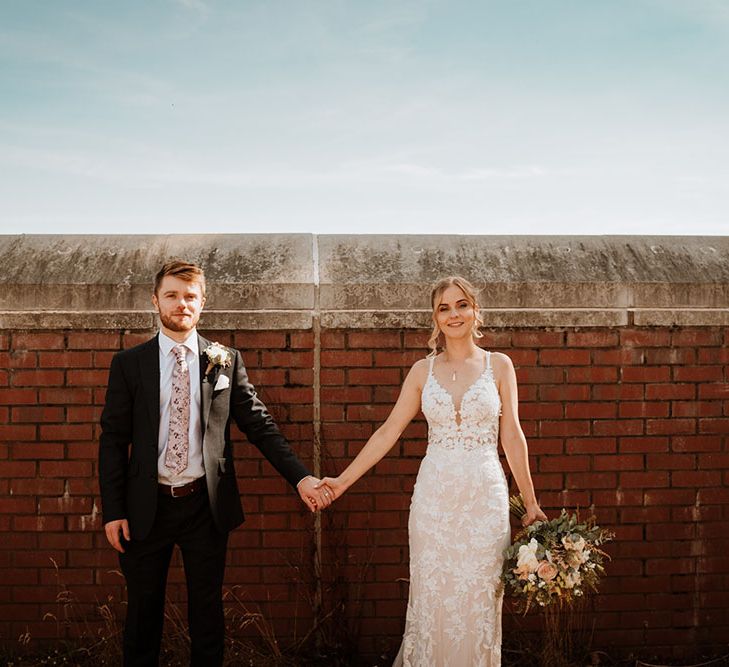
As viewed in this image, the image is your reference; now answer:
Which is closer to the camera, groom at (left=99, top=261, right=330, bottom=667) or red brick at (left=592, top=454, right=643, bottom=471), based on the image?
groom at (left=99, top=261, right=330, bottom=667)

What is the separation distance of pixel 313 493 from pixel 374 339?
1.02 m

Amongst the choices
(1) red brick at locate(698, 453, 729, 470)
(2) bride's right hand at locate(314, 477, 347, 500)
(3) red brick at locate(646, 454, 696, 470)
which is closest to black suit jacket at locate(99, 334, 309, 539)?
(2) bride's right hand at locate(314, 477, 347, 500)

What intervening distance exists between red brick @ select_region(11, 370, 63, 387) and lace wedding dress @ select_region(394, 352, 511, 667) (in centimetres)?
218

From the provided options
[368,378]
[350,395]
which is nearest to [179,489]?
[350,395]

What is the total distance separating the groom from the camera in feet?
11.1

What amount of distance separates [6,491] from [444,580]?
257 centimetres

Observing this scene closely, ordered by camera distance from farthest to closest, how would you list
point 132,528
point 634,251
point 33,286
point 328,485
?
1. point 634,251
2. point 33,286
3. point 328,485
4. point 132,528

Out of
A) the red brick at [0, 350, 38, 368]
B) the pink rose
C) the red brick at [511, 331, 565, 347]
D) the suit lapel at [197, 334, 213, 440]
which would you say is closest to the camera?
the pink rose

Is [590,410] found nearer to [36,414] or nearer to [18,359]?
[36,414]

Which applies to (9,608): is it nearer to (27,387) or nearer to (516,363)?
(27,387)

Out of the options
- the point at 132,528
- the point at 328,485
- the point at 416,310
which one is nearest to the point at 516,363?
the point at 416,310

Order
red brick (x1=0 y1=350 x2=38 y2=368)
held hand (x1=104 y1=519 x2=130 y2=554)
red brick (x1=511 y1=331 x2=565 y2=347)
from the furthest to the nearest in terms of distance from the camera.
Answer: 1. red brick (x1=511 y1=331 x2=565 y2=347)
2. red brick (x1=0 y1=350 x2=38 y2=368)
3. held hand (x1=104 y1=519 x2=130 y2=554)

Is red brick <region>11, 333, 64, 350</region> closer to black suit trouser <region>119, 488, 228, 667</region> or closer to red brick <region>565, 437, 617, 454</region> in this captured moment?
black suit trouser <region>119, 488, 228, 667</region>

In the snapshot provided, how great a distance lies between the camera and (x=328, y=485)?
376 centimetres
